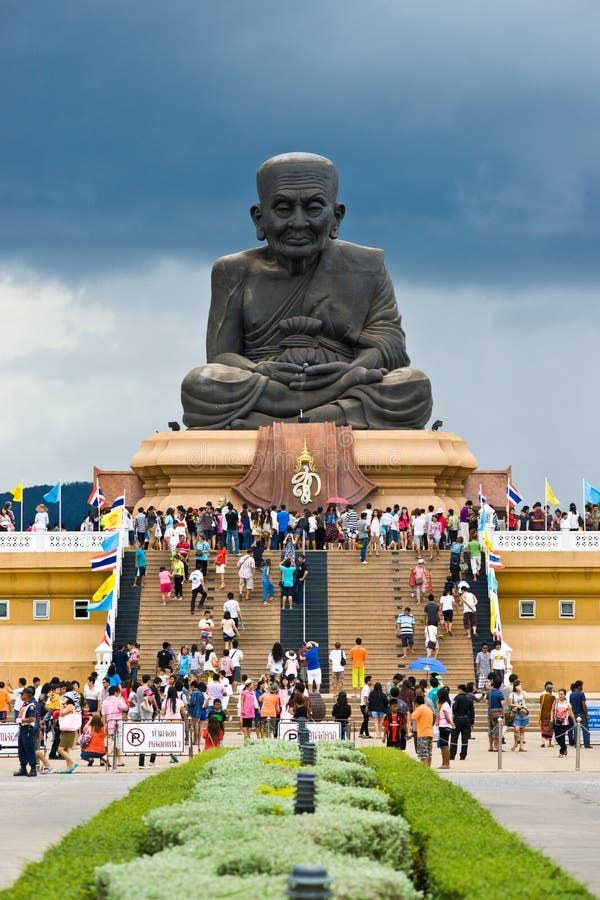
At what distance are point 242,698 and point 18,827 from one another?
8.42 m

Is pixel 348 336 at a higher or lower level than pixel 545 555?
higher

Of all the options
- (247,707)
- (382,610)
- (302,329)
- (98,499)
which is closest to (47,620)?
(98,499)

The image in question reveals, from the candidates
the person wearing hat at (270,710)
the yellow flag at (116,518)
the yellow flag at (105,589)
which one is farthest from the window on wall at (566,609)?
the person wearing hat at (270,710)

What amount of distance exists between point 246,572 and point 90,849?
19.3 meters

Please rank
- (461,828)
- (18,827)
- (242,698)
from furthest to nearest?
(242,698) → (18,827) → (461,828)

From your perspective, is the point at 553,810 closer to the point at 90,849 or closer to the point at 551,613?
the point at 90,849

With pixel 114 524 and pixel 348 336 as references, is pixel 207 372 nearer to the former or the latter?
pixel 348 336

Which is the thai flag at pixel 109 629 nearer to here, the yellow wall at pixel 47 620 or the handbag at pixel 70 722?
the yellow wall at pixel 47 620

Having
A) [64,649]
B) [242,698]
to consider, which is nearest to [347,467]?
[64,649]

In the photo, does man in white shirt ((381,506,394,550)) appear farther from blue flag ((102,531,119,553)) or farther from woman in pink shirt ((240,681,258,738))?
woman in pink shirt ((240,681,258,738))

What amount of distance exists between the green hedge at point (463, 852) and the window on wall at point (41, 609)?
18025 mm

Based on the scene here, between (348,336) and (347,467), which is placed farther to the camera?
(348,336)

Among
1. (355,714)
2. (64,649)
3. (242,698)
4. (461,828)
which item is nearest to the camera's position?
(461,828)

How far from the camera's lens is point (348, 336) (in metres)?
39.8
